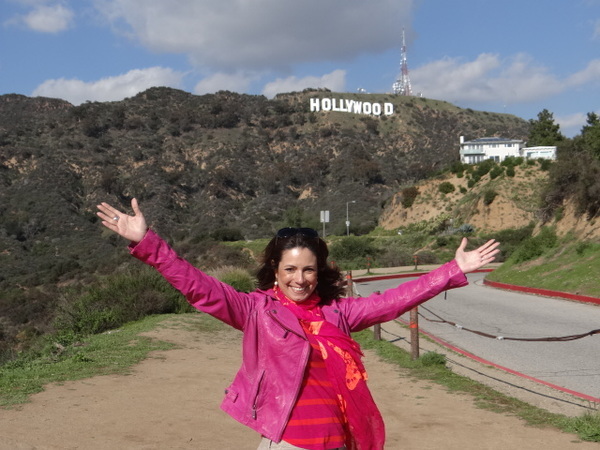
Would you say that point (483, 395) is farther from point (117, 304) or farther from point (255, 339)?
point (117, 304)

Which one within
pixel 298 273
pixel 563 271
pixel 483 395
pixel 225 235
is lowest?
pixel 483 395

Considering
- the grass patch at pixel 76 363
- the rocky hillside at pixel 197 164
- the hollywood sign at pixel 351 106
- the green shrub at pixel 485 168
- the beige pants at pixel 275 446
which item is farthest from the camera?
the hollywood sign at pixel 351 106

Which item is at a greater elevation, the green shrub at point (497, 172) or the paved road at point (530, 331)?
the green shrub at point (497, 172)

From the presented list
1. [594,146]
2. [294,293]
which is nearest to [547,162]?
[594,146]

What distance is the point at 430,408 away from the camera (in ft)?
25.8

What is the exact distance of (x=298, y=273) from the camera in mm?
3137

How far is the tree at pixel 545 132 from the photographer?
83312 mm

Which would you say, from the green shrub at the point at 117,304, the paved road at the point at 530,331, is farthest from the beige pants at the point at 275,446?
the green shrub at the point at 117,304

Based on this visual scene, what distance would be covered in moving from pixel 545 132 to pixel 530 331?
75759 millimetres

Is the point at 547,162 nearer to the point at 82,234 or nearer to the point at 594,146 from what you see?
the point at 594,146

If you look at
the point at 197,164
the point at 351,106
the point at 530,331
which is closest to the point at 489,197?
the point at 197,164

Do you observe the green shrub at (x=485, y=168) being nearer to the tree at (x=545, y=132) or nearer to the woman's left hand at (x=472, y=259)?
the tree at (x=545, y=132)

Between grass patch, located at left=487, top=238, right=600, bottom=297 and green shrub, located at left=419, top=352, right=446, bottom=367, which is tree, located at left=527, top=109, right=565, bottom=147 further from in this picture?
green shrub, located at left=419, top=352, right=446, bottom=367

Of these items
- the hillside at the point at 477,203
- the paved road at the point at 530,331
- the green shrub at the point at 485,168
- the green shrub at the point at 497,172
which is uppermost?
the green shrub at the point at 485,168
